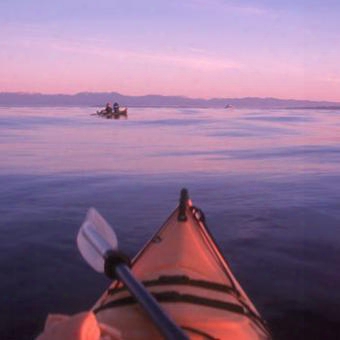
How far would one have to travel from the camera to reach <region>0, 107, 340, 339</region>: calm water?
491 centimetres

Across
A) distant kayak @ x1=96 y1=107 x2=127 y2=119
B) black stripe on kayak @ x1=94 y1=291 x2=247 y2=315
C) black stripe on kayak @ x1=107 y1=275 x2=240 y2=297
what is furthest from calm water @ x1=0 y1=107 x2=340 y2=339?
distant kayak @ x1=96 y1=107 x2=127 y2=119

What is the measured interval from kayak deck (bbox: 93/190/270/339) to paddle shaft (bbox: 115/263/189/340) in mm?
185

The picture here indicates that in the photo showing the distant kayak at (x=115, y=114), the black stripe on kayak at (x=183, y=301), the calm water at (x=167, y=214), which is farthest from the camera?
the distant kayak at (x=115, y=114)

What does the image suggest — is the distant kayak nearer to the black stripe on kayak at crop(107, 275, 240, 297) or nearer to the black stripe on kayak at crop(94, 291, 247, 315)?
the black stripe on kayak at crop(107, 275, 240, 297)

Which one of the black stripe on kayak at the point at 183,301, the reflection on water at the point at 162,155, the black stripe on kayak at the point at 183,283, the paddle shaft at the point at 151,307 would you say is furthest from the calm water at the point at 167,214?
the paddle shaft at the point at 151,307

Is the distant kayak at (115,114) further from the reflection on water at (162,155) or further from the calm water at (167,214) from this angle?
the calm water at (167,214)

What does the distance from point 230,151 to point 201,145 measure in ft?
6.83

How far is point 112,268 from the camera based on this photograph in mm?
3639

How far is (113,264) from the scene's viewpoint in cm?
363

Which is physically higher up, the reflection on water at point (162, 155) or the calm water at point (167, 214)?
the reflection on water at point (162, 155)

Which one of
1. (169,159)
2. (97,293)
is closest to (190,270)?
(97,293)

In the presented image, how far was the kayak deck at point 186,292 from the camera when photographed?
3.29 m

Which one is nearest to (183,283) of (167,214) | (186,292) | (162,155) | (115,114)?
(186,292)

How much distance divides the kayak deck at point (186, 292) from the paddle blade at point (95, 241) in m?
0.25
